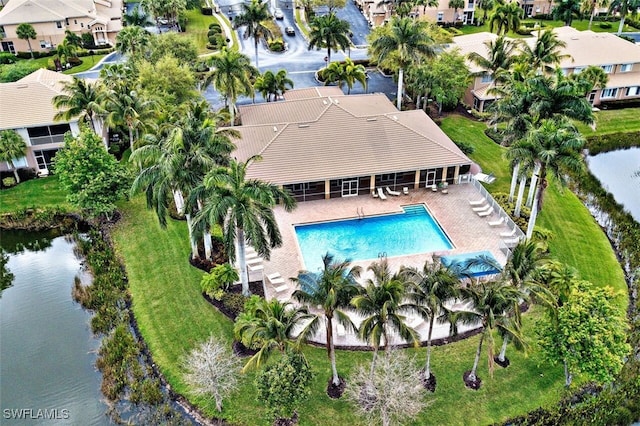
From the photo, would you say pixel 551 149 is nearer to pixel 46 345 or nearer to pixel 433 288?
pixel 433 288

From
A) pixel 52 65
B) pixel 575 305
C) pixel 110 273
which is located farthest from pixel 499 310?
pixel 52 65

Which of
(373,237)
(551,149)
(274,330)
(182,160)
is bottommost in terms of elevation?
(373,237)

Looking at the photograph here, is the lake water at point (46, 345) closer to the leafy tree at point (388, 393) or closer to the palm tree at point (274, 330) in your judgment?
the palm tree at point (274, 330)

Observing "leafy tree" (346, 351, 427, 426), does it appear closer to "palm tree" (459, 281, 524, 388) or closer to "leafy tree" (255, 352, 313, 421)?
"leafy tree" (255, 352, 313, 421)

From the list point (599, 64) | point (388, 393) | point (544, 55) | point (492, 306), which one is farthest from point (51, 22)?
point (492, 306)

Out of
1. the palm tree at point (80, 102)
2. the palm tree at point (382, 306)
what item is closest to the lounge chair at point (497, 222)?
the palm tree at point (382, 306)

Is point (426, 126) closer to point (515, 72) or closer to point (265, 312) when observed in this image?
point (515, 72)

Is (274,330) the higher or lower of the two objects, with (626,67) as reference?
lower
